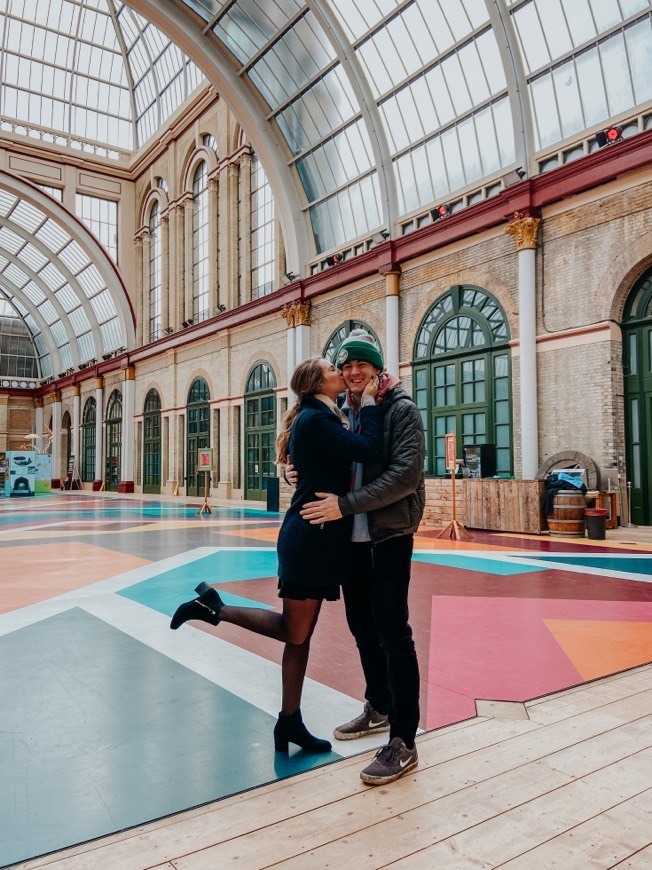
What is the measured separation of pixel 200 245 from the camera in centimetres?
2788

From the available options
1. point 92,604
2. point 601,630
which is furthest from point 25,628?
point 601,630

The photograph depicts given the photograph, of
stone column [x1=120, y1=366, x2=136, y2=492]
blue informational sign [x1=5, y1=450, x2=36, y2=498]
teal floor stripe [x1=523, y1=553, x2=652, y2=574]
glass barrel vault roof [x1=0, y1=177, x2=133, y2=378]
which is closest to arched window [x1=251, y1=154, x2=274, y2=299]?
glass barrel vault roof [x1=0, y1=177, x2=133, y2=378]

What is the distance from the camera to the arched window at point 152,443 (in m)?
30.9

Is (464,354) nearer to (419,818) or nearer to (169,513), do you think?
(169,513)

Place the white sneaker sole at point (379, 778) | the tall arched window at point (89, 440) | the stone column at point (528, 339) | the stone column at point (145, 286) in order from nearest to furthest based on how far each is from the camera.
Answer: the white sneaker sole at point (379, 778), the stone column at point (528, 339), the stone column at point (145, 286), the tall arched window at point (89, 440)

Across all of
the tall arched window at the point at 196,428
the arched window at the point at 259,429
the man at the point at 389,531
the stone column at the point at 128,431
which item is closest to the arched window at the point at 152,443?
the stone column at the point at 128,431

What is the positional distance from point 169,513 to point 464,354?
9.21m

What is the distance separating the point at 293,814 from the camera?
86.7 inches

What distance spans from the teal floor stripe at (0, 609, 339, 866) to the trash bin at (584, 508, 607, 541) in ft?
28.2

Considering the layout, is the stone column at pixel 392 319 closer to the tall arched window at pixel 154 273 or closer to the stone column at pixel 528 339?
the stone column at pixel 528 339

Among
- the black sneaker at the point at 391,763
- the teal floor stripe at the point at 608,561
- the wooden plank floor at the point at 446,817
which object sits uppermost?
the black sneaker at the point at 391,763

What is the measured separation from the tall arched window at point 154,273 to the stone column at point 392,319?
56.8 ft

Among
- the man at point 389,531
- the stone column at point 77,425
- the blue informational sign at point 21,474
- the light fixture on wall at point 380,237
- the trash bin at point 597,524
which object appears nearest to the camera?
the man at point 389,531

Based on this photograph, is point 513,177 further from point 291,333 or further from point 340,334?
point 291,333
